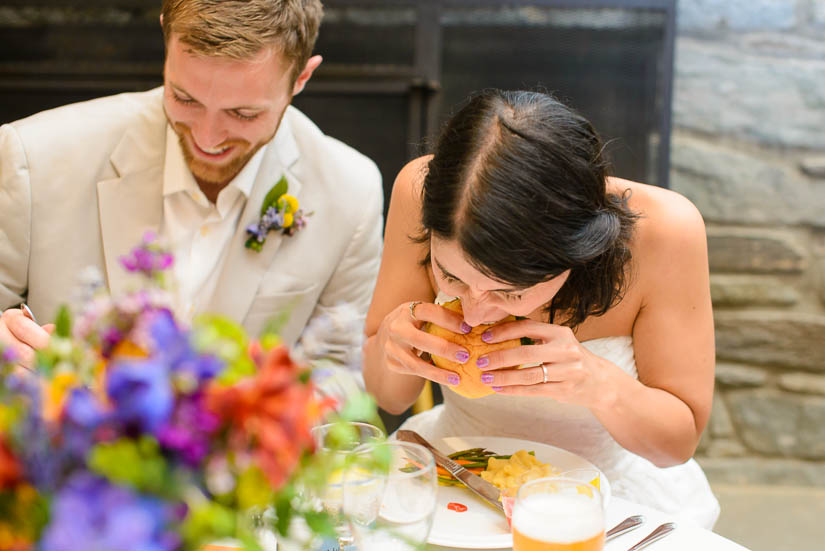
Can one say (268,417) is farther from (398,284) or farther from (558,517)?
(398,284)

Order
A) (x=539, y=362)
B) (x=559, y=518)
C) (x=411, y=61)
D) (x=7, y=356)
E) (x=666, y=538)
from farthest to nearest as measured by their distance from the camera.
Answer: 1. (x=411, y=61)
2. (x=539, y=362)
3. (x=666, y=538)
4. (x=559, y=518)
5. (x=7, y=356)

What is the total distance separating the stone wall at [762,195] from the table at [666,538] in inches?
83.2

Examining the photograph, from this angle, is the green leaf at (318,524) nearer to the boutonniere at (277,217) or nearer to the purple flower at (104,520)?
the purple flower at (104,520)

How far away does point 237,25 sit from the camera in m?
1.76

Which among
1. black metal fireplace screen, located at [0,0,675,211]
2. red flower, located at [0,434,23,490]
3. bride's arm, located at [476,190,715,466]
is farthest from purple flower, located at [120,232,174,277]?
black metal fireplace screen, located at [0,0,675,211]

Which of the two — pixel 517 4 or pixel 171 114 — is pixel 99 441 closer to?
pixel 171 114

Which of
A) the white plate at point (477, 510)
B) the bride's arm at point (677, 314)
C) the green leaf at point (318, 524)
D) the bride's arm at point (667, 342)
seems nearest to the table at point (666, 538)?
the white plate at point (477, 510)

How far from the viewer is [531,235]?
1.30 meters

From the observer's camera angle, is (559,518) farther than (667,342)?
No

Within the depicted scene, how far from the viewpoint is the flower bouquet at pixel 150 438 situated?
50cm

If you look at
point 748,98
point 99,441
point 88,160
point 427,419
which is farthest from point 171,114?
point 748,98

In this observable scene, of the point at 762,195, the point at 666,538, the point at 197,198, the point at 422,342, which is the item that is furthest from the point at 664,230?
the point at 762,195

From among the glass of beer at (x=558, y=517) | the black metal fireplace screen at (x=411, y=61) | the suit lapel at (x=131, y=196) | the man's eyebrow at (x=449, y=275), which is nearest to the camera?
the glass of beer at (x=558, y=517)

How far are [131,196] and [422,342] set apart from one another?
0.98 metres
